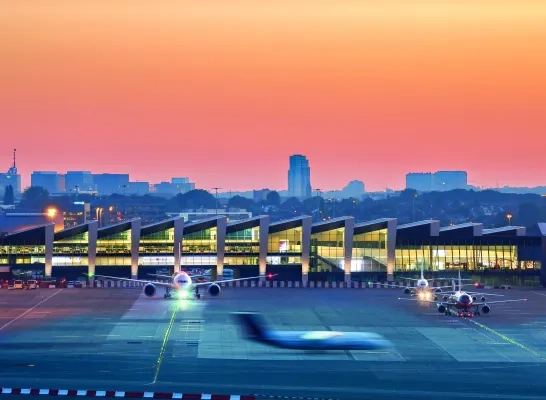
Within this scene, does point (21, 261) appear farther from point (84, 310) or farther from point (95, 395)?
point (95, 395)

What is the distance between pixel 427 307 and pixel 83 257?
5445cm

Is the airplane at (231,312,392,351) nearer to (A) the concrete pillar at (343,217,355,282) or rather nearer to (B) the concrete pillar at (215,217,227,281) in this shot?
(B) the concrete pillar at (215,217,227,281)

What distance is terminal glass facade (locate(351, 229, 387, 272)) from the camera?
150250mm

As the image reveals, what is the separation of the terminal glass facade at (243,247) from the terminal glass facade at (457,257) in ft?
63.4

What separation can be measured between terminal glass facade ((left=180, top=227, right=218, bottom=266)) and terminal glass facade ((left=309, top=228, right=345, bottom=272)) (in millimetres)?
13578

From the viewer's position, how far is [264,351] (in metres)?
76.1

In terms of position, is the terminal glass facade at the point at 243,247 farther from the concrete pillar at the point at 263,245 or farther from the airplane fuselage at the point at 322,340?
the airplane fuselage at the point at 322,340

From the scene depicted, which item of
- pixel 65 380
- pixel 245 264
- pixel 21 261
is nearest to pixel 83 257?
pixel 21 261

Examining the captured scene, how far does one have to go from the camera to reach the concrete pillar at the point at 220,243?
488 ft

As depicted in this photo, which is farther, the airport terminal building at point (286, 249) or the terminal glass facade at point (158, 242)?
the terminal glass facade at point (158, 242)

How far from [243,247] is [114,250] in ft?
56.8

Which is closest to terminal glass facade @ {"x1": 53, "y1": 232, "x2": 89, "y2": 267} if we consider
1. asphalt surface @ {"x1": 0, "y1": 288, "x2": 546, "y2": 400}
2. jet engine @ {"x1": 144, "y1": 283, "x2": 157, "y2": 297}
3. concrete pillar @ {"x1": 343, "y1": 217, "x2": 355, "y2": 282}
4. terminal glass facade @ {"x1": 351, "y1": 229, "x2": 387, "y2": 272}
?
asphalt surface @ {"x1": 0, "y1": 288, "x2": 546, "y2": 400}

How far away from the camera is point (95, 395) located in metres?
55.8

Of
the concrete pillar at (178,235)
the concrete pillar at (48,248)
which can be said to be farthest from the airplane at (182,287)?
the concrete pillar at (48,248)
